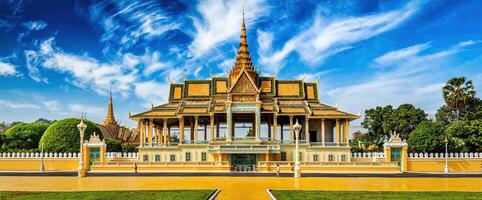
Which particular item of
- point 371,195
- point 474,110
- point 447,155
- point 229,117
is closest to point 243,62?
point 229,117

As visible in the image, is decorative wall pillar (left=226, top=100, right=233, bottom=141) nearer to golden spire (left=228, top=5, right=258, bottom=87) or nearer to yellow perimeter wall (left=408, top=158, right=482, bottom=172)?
golden spire (left=228, top=5, right=258, bottom=87)

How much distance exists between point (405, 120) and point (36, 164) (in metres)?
45.1

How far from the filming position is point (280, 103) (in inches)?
2195

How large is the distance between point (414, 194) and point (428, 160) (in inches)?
1126

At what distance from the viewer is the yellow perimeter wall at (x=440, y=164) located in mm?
46750

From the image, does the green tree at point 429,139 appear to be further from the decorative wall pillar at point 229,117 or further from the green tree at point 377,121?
the decorative wall pillar at point 229,117

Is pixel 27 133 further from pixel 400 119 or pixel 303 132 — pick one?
pixel 400 119

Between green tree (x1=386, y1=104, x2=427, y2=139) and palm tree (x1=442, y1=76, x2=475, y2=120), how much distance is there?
6.08 m

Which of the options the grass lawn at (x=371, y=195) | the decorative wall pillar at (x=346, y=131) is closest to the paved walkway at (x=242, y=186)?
the grass lawn at (x=371, y=195)

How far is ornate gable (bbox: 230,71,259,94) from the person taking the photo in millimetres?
53906

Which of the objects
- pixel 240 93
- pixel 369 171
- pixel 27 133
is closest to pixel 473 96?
pixel 369 171

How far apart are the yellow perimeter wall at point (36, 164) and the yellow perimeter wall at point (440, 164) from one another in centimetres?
3368

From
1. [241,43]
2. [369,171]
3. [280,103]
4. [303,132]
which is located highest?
[241,43]

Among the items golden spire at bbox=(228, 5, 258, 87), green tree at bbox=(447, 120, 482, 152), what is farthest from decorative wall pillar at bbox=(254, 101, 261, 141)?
green tree at bbox=(447, 120, 482, 152)
